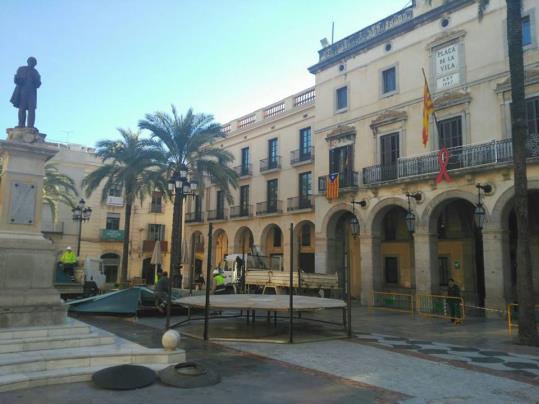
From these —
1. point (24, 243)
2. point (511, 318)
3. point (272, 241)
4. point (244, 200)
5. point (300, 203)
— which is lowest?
point (511, 318)

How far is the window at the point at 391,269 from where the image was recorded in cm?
2594

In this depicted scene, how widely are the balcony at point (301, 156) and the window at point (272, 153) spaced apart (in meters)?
1.72

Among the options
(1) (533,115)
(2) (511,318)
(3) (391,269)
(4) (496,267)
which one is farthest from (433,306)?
(1) (533,115)

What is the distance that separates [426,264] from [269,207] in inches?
549

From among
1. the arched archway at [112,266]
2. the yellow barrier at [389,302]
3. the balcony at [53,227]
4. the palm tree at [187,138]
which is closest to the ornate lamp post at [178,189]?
the palm tree at [187,138]

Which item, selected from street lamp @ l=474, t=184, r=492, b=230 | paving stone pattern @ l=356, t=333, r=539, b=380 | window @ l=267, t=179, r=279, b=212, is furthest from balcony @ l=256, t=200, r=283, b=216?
A: paving stone pattern @ l=356, t=333, r=539, b=380

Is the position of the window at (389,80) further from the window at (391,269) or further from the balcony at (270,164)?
the balcony at (270,164)

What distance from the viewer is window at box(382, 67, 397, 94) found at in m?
23.6

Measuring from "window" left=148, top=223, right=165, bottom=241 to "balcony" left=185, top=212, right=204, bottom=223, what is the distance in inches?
246

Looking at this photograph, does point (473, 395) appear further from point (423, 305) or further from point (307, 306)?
point (423, 305)

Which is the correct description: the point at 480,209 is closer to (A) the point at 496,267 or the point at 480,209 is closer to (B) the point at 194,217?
(A) the point at 496,267

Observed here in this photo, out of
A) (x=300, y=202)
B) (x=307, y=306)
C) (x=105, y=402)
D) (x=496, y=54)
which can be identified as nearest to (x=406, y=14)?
(x=496, y=54)

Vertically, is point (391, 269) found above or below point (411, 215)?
below

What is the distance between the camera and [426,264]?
67.8 ft
